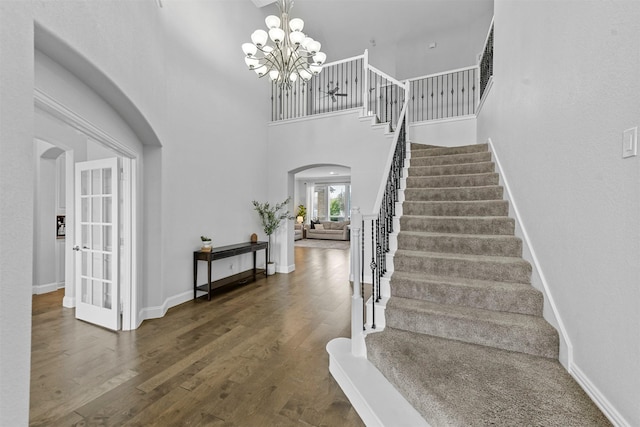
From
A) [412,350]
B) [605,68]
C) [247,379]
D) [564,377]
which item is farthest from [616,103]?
[247,379]

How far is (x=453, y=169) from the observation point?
4.07m

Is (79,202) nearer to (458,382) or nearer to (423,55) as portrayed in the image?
(458,382)

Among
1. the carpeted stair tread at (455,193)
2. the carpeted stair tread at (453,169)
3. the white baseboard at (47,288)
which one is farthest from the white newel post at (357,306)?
the white baseboard at (47,288)

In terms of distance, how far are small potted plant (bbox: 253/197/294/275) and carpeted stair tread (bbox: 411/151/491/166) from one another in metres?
2.71

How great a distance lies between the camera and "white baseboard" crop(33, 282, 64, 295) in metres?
4.46

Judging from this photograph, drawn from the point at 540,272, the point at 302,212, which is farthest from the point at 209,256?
the point at 302,212

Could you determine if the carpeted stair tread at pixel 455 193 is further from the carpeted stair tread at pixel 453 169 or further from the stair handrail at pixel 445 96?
the stair handrail at pixel 445 96

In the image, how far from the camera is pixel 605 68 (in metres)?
1.44

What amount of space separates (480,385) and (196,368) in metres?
2.15

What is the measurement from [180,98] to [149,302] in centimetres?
276

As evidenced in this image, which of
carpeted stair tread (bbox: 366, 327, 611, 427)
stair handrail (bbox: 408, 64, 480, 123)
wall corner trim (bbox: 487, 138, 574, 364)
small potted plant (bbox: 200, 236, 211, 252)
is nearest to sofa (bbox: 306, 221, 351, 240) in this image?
stair handrail (bbox: 408, 64, 480, 123)

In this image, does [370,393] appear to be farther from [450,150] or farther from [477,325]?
[450,150]

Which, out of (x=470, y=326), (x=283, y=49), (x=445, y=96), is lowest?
(x=470, y=326)

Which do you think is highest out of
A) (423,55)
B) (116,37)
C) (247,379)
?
(423,55)
